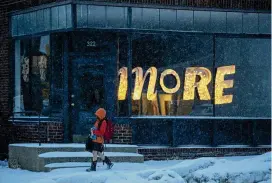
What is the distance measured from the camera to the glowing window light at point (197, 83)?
54.4 ft

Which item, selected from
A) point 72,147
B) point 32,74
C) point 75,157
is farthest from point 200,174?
point 32,74

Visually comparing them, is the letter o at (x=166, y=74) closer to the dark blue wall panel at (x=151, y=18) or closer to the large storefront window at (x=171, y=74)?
the large storefront window at (x=171, y=74)

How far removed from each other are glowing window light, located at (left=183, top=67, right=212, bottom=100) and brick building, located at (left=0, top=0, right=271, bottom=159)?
29 millimetres

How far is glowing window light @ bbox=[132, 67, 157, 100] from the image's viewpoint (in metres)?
16.3

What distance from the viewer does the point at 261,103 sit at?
56.5ft

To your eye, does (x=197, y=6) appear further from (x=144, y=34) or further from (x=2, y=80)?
(x=2, y=80)

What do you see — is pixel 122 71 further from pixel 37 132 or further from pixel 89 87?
pixel 37 132

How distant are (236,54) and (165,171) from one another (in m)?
7.59

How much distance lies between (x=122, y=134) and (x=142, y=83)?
1.55m

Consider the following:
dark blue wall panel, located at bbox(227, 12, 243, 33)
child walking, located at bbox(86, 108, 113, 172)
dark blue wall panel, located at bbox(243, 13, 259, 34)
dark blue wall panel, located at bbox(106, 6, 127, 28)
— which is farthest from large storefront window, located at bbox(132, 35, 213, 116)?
child walking, located at bbox(86, 108, 113, 172)

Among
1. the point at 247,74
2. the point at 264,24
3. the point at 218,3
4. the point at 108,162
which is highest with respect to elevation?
the point at 218,3

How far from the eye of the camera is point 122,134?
16.0 m

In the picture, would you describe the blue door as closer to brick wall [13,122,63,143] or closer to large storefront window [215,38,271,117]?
brick wall [13,122,63,143]

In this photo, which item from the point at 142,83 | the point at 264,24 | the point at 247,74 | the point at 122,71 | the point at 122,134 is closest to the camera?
the point at 122,134
